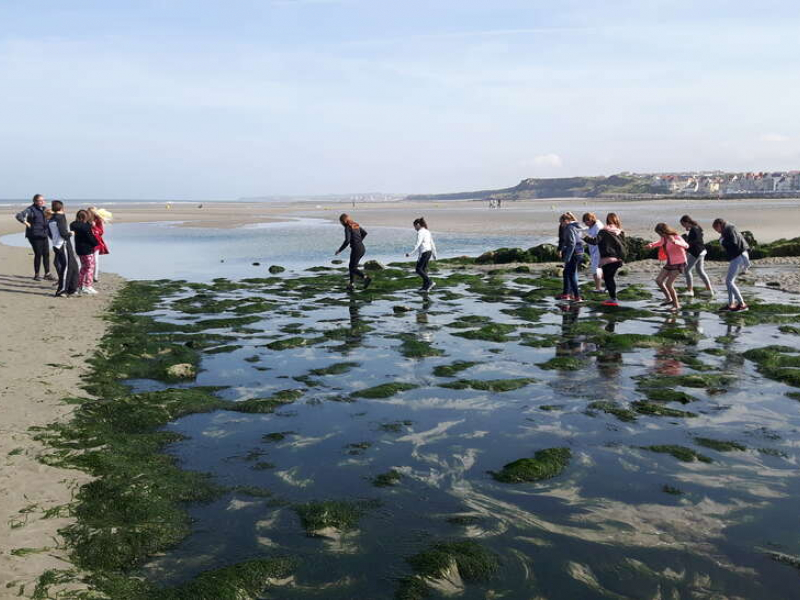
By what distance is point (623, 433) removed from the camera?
734cm

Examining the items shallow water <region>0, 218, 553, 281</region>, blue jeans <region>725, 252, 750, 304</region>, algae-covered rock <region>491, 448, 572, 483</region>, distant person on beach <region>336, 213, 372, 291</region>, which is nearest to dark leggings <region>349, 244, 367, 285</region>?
distant person on beach <region>336, 213, 372, 291</region>

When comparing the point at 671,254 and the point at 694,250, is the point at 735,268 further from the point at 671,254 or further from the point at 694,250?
the point at 694,250

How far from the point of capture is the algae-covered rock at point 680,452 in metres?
6.58

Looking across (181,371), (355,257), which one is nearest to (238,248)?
(355,257)

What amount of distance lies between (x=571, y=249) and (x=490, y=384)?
815cm

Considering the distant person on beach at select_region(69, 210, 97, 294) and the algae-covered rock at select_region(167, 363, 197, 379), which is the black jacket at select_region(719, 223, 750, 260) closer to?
the algae-covered rock at select_region(167, 363, 197, 379)

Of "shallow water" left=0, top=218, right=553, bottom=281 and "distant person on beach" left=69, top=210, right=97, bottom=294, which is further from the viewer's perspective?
"shallow water" left=0, top=218, right=553, bottom=281

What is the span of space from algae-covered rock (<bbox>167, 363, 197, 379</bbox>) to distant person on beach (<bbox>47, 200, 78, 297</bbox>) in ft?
30.1

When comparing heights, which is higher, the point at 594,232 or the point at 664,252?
the point at 594,232

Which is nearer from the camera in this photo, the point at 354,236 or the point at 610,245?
the point at 610,245

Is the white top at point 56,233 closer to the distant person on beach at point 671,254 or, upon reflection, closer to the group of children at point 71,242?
the group of children at point 71,242

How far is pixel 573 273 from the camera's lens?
17.0m

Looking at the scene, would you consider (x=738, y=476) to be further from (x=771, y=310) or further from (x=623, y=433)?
(x=771, y=310)

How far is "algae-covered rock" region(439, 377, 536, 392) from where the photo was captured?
9.24m
